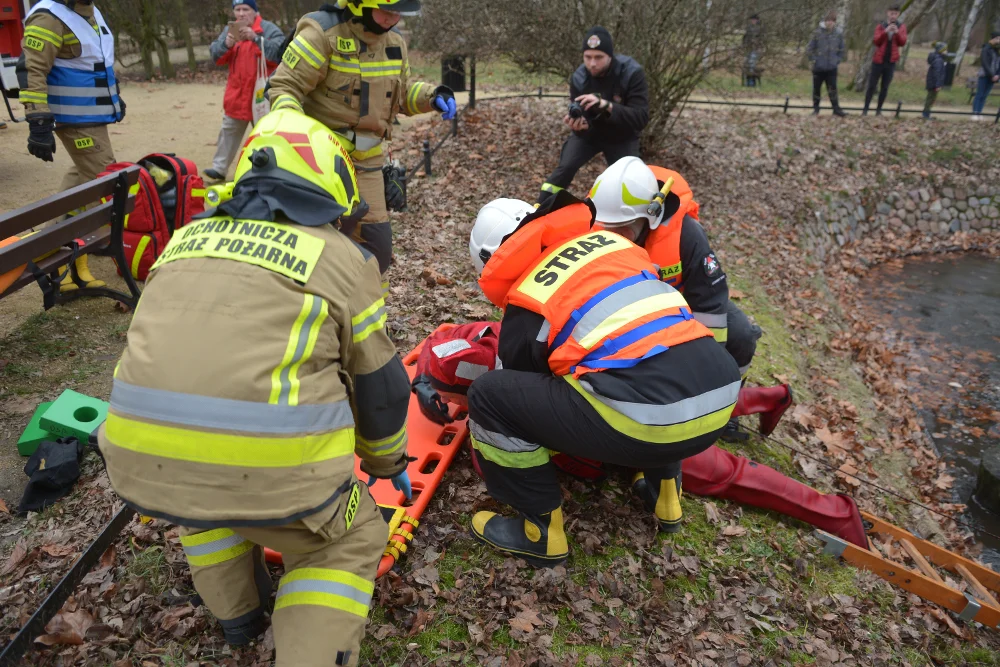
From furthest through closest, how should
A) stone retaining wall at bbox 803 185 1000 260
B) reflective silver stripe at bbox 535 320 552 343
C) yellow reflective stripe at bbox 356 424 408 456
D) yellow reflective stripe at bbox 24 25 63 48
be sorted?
stone retaining wall at bbox 803 185 1000 260, yellow reflective stripe at bbox 24 25 63 48, reflective silver stripe at bbox 535 320 552 343, yellow reflective stripe at bbox 356 424 408 456

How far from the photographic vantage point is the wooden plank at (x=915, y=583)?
3375 millimetres

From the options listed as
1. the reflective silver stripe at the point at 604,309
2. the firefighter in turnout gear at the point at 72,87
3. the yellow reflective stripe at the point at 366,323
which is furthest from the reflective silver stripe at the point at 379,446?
the firefighter in turnout gear at the point at 72,87

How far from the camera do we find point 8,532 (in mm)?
3002

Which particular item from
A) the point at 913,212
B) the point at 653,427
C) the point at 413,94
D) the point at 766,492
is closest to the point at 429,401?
the point at 653,427

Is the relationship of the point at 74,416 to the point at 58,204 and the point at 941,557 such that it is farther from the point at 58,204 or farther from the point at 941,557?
the point at 941,557

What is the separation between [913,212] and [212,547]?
13.0 metres

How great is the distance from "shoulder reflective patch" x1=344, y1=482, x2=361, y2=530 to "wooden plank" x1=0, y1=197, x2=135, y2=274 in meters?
2.70

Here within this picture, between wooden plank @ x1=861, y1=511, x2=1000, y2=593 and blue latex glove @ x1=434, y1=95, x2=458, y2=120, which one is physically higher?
blue latex glove @ x1=434, y1=95, x2=458, y2=120

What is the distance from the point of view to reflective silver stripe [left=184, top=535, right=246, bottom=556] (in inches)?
86.8

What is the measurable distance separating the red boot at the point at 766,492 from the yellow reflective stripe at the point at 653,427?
101 centimetres

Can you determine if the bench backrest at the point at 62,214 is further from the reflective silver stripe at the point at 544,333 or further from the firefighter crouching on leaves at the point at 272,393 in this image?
the reflective silver stripe at the point at 544,333

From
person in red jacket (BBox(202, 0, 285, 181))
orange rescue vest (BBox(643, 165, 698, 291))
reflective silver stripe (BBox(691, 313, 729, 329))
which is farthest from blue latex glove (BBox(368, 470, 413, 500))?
person in red jacket (BBox(202, 0, 285, 181))

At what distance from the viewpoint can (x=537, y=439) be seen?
2779 mm

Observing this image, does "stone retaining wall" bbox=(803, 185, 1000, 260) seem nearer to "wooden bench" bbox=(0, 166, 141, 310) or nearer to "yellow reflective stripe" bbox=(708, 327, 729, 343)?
"yellow reflective stripe" bbox=(708, 327, 729, 343)
